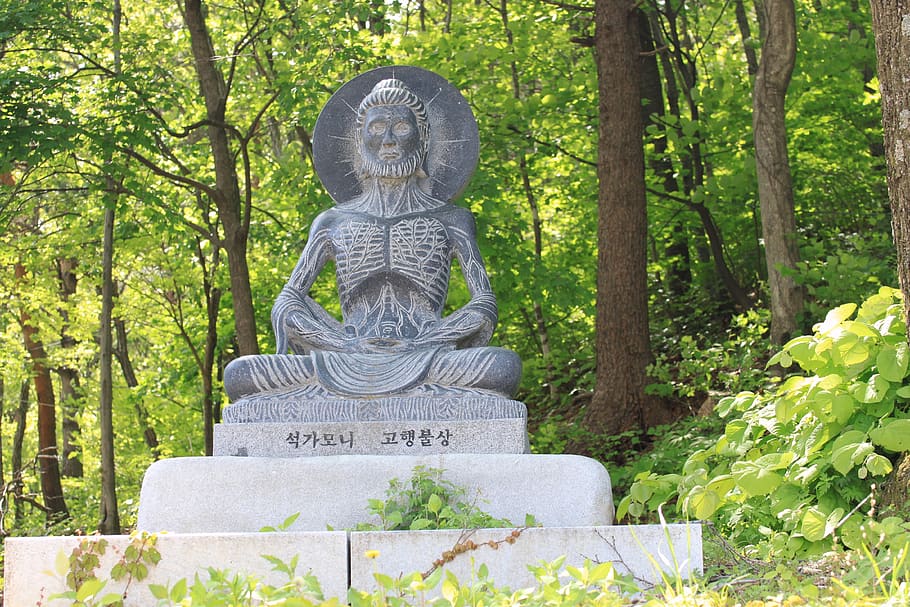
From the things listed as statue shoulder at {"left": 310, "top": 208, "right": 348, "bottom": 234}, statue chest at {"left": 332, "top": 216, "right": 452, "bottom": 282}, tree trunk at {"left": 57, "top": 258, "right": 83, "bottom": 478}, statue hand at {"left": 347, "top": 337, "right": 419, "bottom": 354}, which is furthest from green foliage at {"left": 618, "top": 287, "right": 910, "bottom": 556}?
tree trunk at {"left": 57, "top": 258, "right": 83, "bottom": 478}

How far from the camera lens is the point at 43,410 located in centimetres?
1786

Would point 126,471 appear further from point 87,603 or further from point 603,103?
point 87,603

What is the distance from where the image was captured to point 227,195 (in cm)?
1276

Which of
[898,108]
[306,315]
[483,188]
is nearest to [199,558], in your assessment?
[306,315]

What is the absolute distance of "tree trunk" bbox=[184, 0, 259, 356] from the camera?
1230cm

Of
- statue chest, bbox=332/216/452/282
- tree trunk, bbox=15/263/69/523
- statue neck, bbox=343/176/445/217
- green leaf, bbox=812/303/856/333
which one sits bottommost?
tree trunk, bbox=15/263/69/523

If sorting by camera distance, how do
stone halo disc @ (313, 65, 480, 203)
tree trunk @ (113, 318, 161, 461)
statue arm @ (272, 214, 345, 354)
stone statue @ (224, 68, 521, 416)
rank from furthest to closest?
tree trunk @ (113, 318, 161, 461) → stone halo disc @ (313, 65, 480, 203) → statue arm @ (272, 214, 345, 354) → stone statue @ (224, 68, 521, 416)

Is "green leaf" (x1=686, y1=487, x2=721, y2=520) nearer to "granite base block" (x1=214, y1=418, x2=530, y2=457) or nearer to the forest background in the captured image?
"granite base block" (x1=214, y1=418, x2=530, y2=457)

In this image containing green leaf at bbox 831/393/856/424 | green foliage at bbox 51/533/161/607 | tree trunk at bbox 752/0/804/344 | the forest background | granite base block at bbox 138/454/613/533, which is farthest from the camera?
the forest background

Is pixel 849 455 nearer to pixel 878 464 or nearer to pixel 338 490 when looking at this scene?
pixel 878 464

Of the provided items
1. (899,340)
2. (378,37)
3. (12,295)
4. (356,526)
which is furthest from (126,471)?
(899,340)

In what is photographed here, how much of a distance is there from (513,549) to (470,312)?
7.82 ft

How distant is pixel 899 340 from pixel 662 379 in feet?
17.1

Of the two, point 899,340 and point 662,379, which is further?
point 662,379
